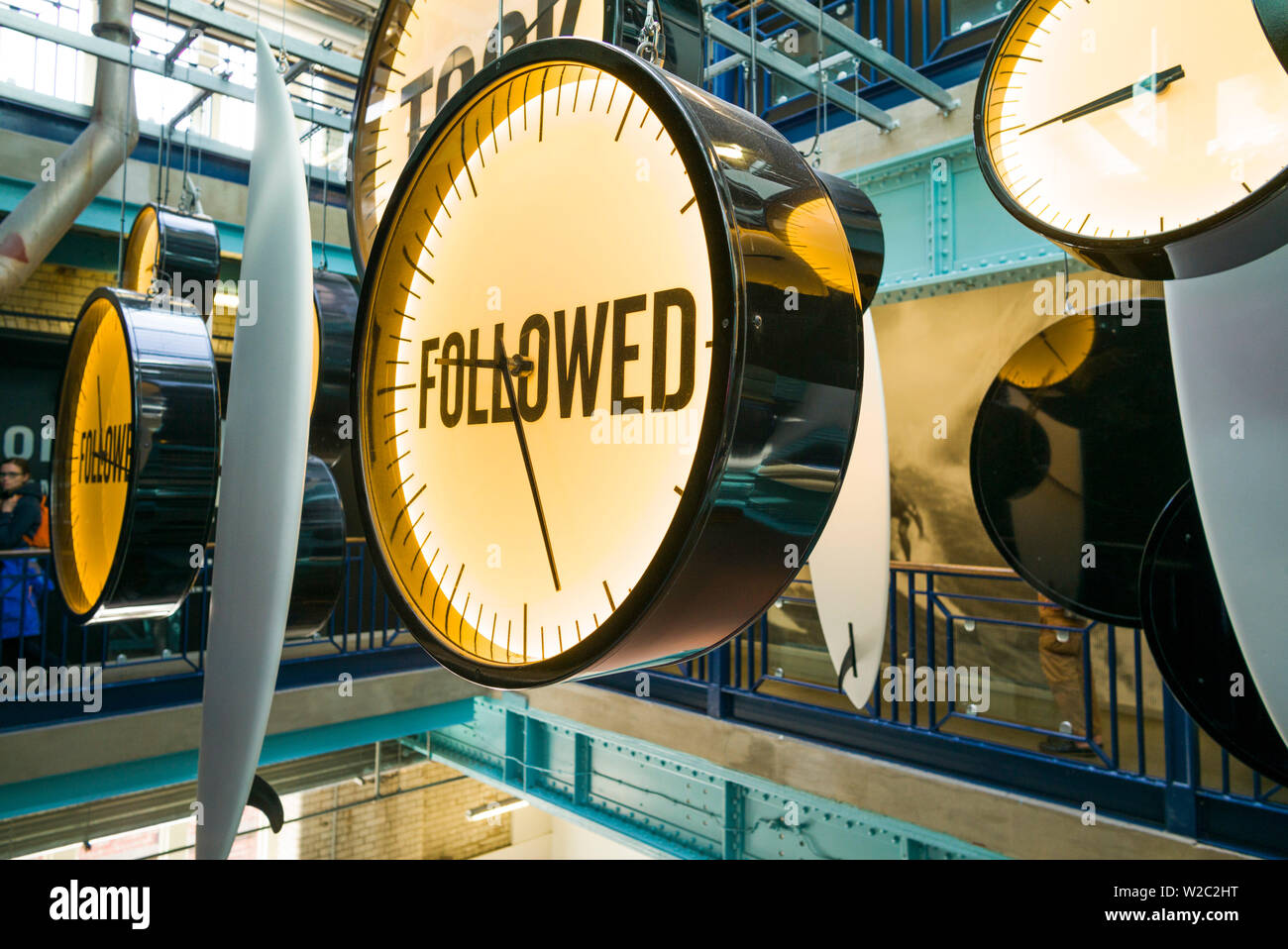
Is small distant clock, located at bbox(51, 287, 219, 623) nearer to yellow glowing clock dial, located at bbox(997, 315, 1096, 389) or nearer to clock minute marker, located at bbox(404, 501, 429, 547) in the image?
clock minute marker, located at bbox(404, 501, 429, 547)

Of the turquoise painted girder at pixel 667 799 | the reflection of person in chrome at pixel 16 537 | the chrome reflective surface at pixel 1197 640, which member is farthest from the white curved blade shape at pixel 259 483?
the reflection of person in chrome at pixel 16 537

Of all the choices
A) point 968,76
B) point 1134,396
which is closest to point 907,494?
point 968,76

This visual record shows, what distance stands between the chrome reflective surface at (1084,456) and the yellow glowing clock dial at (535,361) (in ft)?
4.38

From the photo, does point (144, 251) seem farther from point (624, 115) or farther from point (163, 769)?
point (163, 769)

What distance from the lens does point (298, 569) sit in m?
1.94

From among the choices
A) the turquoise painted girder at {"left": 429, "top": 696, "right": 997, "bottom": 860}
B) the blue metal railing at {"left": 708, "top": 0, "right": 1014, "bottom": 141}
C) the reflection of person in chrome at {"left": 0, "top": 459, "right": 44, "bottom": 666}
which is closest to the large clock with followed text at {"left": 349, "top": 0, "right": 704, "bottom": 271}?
the turquoise painted girder at {"left": 429, "top": 696, "right": 997, "bottom": 860}

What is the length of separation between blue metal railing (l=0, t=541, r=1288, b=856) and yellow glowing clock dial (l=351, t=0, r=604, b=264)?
6.28 ft

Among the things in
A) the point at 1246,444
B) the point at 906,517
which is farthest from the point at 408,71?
the point at 906,517

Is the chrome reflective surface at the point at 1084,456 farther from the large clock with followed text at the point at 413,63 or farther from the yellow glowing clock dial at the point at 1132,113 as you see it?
the large clock with followed text at the point at 413,63

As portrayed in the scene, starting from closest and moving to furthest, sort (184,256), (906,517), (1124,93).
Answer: (1124,93) → (184,256) → (906,517)

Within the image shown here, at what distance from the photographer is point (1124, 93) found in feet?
3.58

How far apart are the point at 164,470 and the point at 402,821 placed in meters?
10.5

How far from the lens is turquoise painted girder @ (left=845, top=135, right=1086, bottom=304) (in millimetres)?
4793
